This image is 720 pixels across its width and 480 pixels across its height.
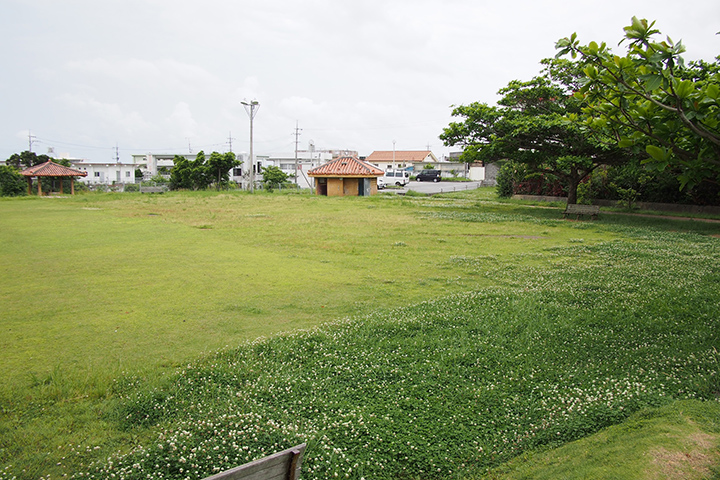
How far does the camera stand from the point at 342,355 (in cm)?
541

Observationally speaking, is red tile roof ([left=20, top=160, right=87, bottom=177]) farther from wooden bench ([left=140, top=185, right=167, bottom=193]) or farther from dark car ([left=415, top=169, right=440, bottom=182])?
dark car ([left=415, top=169, right=440, bottom=182])

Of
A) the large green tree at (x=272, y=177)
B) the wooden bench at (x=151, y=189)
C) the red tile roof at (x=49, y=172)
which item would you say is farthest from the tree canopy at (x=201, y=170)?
the red tile roof at (x=49, y=172)

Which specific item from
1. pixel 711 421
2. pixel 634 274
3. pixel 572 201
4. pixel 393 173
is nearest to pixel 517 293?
pixel 634 274

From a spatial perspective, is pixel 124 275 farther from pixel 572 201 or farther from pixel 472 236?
pixel 572 201

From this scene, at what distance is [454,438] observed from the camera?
387cm

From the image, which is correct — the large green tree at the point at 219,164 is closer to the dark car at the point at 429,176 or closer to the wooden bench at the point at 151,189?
the wooden bench at the point at 151,189

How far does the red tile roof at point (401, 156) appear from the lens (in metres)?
96.6

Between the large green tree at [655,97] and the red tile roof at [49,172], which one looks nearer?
the large green tree at [655,97]

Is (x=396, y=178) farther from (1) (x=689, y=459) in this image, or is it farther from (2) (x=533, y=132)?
(1) (x=689, y=459)

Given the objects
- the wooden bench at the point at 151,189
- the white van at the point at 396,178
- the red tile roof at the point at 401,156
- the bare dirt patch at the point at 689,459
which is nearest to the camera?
the bare dirt patch at the point at 689,459

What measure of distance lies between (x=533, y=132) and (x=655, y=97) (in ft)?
60.1

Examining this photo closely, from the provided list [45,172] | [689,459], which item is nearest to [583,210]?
[689,459]

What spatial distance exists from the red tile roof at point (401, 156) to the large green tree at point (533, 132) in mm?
71699

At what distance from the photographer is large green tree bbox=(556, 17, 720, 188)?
158 inches
